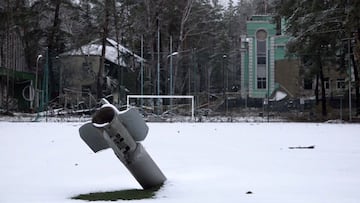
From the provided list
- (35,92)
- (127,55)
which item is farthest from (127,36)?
(35,92)

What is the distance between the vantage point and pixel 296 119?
2444 centimetres

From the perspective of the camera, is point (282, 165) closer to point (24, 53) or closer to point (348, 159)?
point (348, 159)

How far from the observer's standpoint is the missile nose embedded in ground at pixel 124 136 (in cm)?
438

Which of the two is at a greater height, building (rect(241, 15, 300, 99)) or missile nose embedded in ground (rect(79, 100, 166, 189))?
building (rect(241, 15, 300, 99))

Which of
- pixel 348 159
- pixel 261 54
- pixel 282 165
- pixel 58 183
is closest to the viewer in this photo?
pixel 58 183

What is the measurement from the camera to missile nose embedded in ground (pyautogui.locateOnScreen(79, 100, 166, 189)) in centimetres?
438

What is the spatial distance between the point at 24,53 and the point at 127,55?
23.4 feet

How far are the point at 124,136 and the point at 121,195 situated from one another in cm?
52

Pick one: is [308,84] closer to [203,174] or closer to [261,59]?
[261,59]

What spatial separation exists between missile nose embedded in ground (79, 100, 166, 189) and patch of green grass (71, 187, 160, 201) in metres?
0.12

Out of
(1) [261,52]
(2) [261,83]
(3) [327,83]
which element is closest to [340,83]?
(3) [327,83]

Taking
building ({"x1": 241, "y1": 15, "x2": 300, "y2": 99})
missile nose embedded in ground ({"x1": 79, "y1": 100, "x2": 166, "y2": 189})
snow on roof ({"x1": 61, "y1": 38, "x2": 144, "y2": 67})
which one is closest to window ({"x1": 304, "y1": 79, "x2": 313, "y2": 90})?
building ({"x1": 241, "y1": 15, "x2": 300, "y2": 99})

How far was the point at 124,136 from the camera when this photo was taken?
445 cm

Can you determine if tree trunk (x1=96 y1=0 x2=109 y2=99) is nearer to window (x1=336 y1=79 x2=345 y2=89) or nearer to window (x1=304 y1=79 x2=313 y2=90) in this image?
window (x1=304 y1=79 x2=313 y2=90)
